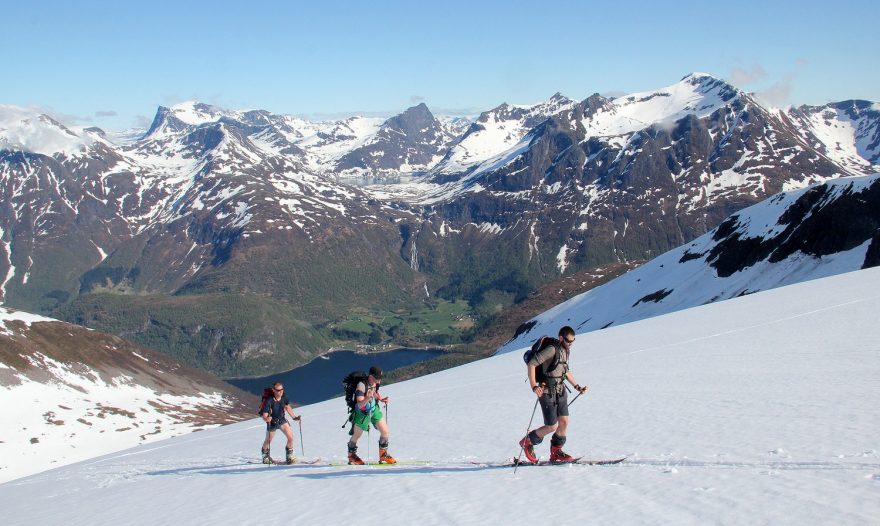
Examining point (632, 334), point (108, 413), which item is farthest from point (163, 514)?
point (108, 413)

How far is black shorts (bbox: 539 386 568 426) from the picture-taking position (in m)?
17.7

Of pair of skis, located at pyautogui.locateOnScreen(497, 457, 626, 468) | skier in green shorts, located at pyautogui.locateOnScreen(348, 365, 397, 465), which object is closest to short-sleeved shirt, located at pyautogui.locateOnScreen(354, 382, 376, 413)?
skier in green shorts, located at pyautogui.locateOnScreen(348, 365, 397, 465)

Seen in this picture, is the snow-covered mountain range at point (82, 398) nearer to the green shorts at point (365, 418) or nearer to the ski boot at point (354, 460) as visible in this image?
the ski boot at point (354, 460)

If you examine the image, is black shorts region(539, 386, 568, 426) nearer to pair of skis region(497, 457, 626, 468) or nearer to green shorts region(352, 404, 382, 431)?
pair of skis region(497, 457, 626, 468)

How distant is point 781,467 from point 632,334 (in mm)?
36713

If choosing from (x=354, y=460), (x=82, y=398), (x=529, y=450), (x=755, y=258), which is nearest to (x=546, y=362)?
(x=529, y=450)

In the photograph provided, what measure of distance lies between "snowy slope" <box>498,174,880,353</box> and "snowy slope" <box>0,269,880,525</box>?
8804 centimetres

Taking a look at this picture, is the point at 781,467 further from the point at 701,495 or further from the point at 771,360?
the point at 771,360

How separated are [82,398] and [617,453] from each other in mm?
133679

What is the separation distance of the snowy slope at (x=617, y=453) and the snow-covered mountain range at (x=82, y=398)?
7021 centimetres

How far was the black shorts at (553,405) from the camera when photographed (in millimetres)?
17672

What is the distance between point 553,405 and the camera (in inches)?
697

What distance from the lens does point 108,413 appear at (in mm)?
121188

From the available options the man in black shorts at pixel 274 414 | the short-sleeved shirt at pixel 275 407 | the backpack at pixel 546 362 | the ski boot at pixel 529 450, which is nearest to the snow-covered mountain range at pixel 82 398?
the man in black shorts at pixel 274 414
